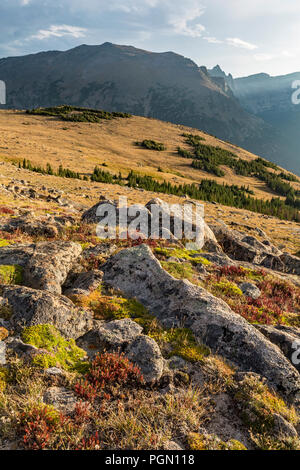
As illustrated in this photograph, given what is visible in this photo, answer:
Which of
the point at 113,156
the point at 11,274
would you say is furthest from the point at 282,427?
the point at 113,156

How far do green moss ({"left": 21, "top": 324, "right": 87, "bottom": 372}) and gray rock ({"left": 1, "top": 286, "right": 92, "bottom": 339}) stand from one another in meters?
0.19

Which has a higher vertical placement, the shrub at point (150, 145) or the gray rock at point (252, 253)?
the shrub at point (150, 145)

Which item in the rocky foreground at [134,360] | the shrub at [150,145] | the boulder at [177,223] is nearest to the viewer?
the rocky foreground at [134,360]

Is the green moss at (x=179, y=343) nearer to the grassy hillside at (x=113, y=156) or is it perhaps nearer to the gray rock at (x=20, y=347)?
the gray rock at (x=20, y=347)

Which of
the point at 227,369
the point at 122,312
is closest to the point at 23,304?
the point at 122,312

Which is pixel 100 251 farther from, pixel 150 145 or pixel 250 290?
pixel 150 145

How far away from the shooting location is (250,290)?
10102mm

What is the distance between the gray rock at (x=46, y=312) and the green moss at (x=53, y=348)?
186 mm

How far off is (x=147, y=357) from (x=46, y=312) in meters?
2.44

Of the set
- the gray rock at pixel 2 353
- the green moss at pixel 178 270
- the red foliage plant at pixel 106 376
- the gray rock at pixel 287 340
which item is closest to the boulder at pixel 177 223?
the green moss at pixel 178 270

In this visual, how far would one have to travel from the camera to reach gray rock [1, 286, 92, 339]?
18.9ft

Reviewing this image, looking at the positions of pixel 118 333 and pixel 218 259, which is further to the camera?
pixel 218 259

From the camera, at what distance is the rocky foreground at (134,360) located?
403 cm
